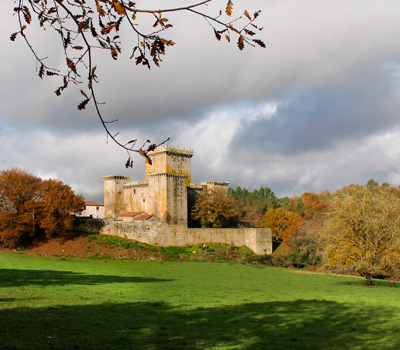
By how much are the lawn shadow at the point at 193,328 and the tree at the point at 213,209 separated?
43.6m

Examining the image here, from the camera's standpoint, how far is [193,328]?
11.2 meters

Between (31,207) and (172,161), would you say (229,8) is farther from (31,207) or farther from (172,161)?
(172,161)

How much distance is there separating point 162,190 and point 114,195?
12126 mm

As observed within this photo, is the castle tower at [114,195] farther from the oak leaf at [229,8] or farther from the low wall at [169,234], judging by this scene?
the oak leaf at [229,8]

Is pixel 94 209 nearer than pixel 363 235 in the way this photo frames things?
No

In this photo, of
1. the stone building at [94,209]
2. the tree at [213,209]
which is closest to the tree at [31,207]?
the tree at [213,209]

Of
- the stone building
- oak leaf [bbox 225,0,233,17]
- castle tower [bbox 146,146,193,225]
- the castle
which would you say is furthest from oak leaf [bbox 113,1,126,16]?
the stone building

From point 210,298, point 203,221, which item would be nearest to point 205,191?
point 203,221

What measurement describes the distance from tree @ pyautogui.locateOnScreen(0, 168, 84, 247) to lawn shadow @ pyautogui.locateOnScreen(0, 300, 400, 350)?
32581mm

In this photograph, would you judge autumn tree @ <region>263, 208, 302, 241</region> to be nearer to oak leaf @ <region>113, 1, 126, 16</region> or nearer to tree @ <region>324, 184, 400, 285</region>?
tree @ <region>324, 184, 400, 285</region>

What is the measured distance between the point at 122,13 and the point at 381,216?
25.6m

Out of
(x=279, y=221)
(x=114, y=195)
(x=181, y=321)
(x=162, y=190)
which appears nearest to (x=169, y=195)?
(x=162, y=190)

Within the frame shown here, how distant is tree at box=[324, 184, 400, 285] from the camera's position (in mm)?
26547

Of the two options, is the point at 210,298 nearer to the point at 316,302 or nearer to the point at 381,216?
the point at 316,302
